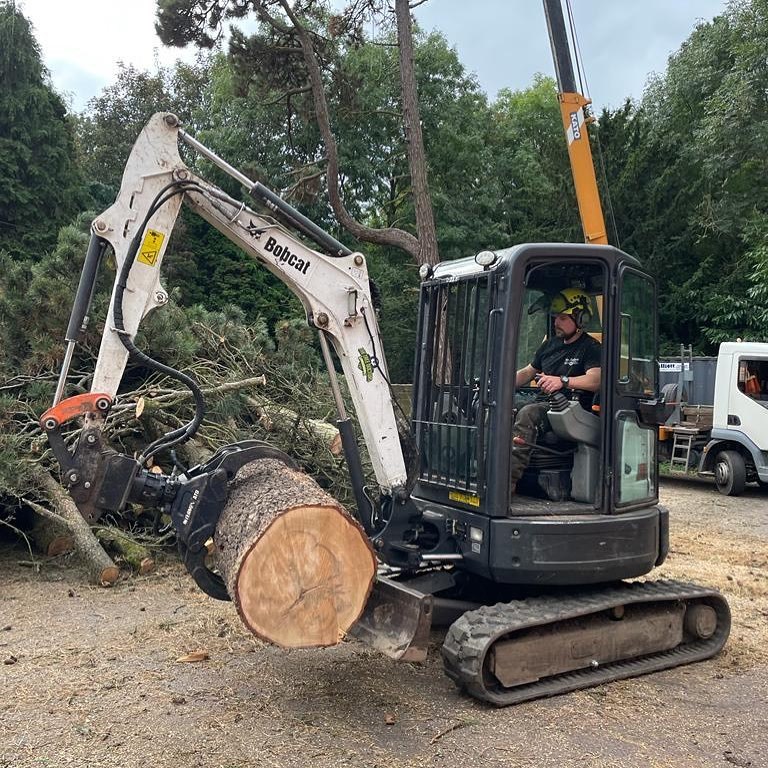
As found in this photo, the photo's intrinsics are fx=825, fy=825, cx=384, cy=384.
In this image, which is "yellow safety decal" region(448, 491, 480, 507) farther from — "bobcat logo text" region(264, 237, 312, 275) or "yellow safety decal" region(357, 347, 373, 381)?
"bobcat logo text" region(264, 237, 312, 275)

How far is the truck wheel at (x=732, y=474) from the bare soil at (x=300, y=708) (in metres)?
7.07

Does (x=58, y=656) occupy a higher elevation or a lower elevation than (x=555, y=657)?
lower

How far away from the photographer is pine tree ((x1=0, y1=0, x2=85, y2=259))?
19000mm

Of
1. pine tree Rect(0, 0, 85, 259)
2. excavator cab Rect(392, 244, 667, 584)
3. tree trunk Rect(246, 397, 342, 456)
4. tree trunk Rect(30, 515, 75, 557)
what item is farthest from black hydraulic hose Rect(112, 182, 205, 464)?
pine tree Rect(0, 0, 85, 259)

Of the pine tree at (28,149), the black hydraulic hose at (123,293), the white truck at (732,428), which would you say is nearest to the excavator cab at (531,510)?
the black hydraulic hose at (123,293)

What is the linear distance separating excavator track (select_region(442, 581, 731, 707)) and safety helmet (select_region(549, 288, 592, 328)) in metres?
1.58

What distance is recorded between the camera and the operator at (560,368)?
4637 mm

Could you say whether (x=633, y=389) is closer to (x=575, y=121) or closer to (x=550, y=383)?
(x=550, y=383)

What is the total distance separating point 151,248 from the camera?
4.21 metres

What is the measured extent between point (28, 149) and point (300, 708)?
18.5 metres

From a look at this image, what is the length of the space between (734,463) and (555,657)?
900 cm

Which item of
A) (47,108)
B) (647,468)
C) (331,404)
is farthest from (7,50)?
(647,468)

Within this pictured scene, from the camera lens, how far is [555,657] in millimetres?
4371

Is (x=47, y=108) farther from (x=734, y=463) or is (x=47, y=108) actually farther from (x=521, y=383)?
(x=521, y=383)
